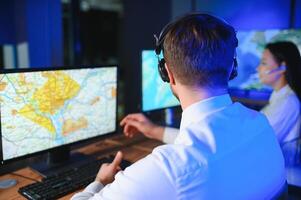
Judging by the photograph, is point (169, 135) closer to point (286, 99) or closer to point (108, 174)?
point (108, 174)

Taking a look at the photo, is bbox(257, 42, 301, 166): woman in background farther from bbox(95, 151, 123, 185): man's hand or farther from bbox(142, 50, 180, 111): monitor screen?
bbox(95, 151, 123, 185): man's hand

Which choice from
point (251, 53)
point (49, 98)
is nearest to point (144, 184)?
point (49, 98)

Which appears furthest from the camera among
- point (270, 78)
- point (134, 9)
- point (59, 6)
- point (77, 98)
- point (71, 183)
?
point (134, 9)

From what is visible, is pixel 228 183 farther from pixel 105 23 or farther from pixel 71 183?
pixel 105 23

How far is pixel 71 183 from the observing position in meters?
1.21

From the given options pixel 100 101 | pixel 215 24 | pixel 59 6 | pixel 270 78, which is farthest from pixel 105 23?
pixel 215 24

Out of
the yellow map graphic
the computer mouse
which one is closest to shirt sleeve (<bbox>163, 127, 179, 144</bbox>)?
the yellow map graphic

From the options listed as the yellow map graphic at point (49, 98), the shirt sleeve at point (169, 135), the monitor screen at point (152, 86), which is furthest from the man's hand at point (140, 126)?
the yellow map graphic at point (49, 98)

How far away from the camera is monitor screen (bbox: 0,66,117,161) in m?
1.19

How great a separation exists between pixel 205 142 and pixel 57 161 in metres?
0.95

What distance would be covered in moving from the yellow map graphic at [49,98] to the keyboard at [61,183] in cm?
20

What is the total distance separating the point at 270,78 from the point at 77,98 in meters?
1.49

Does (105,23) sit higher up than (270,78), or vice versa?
(105,23)

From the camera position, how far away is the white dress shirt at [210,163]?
67cm
